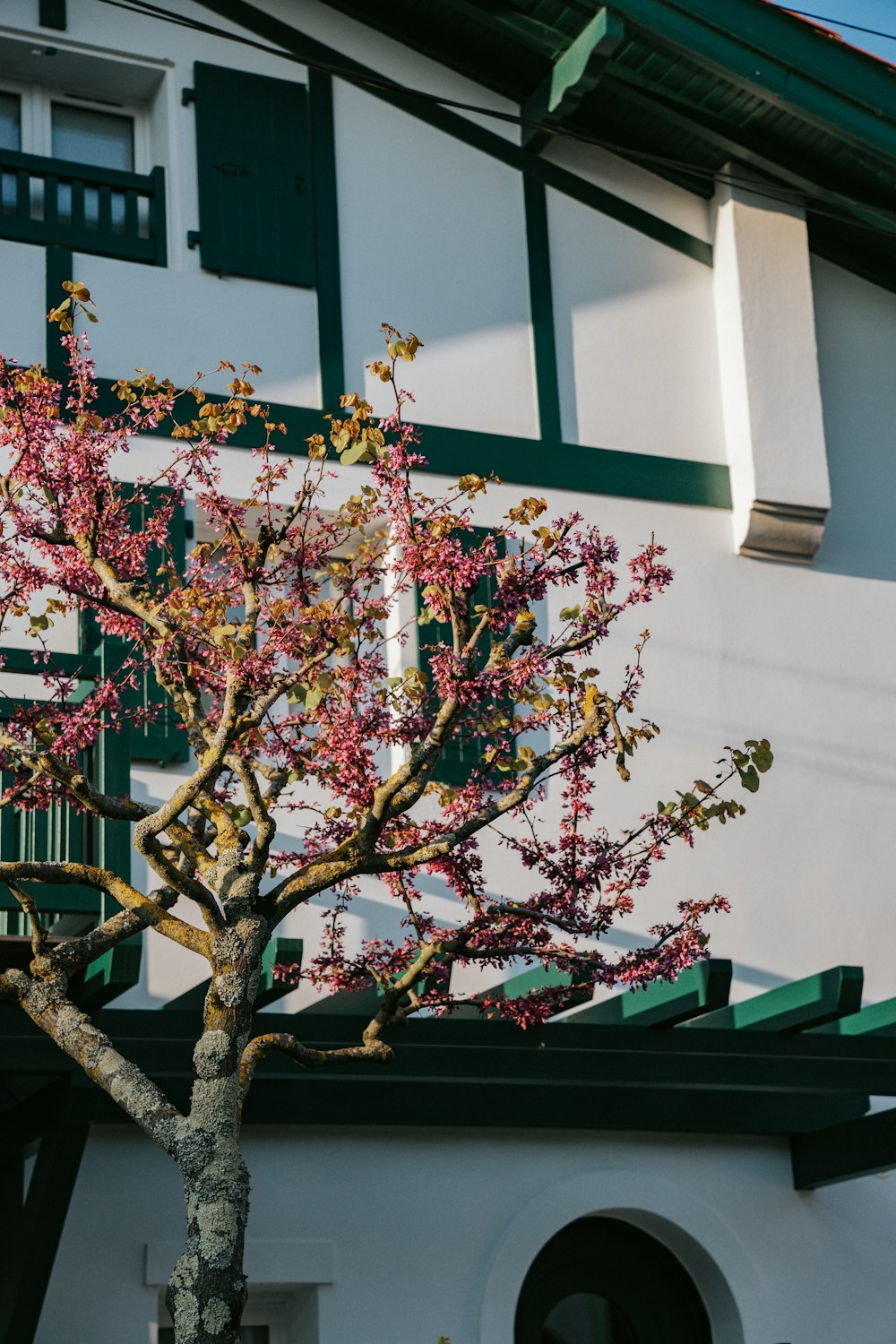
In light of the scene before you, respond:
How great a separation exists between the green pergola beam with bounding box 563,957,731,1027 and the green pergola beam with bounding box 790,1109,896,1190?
4.31 ft

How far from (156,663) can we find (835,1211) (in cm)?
473

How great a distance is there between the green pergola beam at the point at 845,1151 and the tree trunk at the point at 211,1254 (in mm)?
4025

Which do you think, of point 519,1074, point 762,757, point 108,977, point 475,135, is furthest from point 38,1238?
point 475,135

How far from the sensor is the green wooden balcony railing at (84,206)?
8.74 meters

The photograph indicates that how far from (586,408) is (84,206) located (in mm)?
2613

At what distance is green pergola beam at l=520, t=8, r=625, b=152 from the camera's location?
9.11m

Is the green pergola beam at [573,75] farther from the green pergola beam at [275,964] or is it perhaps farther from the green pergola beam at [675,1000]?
the green pergola beam at [275,964]

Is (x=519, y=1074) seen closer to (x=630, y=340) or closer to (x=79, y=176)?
(x=630, y=340)

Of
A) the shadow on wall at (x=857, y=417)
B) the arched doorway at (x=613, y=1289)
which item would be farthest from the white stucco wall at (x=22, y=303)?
the arched doorway at (x=613, y=1289)

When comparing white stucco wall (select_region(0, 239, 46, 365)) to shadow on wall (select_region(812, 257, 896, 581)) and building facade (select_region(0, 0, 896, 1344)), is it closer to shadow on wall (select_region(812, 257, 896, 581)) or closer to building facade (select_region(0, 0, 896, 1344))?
building facade (select_region(0, 0, 896, 1344))

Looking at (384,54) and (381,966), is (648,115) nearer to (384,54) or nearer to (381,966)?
(384,54)

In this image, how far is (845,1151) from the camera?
8102 mm

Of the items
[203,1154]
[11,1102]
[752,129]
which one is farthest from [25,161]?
[203,1154]

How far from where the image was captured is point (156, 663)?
5.28 meters
